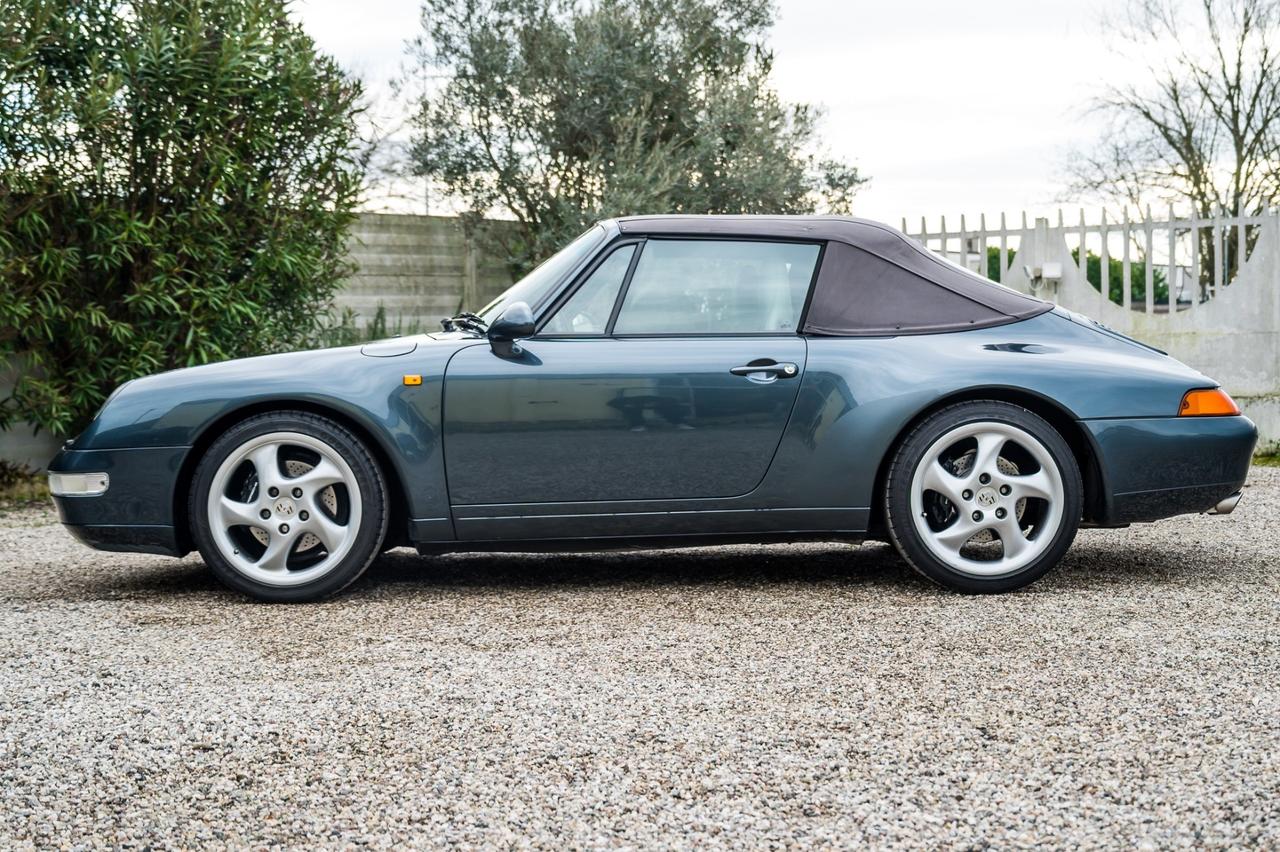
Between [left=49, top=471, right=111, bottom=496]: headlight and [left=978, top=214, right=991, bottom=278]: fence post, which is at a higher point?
[left=978, top=214, right=991, bottom=278]: fence post

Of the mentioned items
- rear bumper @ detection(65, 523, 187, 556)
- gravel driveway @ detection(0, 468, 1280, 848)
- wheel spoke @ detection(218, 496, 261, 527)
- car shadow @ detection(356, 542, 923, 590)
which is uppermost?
wheel spoke @ detection(218, 496, 261, 527)

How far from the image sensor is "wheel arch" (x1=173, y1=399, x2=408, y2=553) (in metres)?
4.54

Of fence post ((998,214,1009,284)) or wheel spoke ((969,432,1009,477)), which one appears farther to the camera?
fence post ((998,214,1009,284))

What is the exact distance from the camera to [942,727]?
303cm

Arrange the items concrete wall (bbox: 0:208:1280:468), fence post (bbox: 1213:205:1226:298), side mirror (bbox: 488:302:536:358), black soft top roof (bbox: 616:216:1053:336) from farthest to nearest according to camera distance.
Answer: concrete wall (bbox: 0:208:1280:468) < fence post (bbox: 1213:205:1226:298) < black soft top roof (bbox: 616:216:1053:336) < side mirror (bbox: 488:302:536:358)

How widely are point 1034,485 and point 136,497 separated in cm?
308

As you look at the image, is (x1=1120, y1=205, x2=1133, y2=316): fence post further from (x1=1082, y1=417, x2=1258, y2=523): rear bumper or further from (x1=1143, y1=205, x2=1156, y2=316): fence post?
(x1=1082, y1=417, x2=1258, y2=523): rear bumper

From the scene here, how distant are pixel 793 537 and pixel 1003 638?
0.95 metres

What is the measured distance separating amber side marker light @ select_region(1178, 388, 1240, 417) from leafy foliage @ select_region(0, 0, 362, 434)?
613 cm

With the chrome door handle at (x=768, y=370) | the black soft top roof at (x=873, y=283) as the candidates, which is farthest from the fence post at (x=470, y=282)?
the chrome door handle at (x=768, y=370)

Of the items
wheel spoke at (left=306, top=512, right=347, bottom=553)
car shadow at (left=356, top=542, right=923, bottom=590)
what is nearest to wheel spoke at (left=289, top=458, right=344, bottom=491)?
wheel spoke at (left=306, top=512, right=347, bottom=553)

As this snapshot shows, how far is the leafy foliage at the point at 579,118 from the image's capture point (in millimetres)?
11945

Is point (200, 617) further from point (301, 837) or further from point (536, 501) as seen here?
point (301, 837)

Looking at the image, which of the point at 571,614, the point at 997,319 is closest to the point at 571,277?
the point at 571,614
